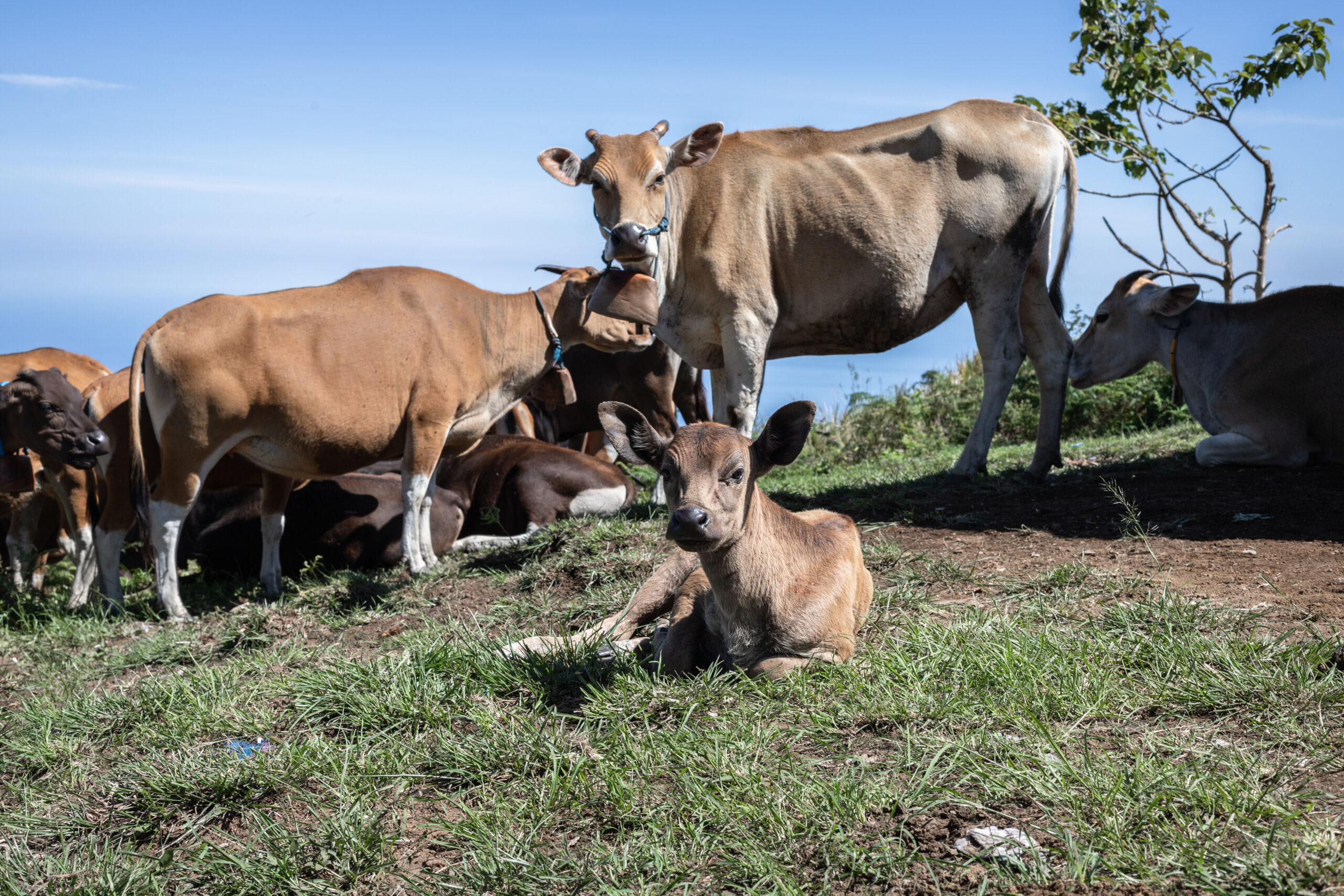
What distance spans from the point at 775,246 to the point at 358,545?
3882 mm

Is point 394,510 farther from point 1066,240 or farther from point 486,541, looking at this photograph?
point 1066,240

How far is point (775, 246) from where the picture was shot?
24.4 feet

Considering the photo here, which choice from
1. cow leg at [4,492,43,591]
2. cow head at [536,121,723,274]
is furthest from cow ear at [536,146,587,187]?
cow leg at [4,492,43,591]

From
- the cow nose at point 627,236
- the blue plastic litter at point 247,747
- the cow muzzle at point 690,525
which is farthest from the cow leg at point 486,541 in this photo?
the cow muzzle at point 690,525

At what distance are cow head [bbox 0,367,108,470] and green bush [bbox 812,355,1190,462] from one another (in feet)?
27.2

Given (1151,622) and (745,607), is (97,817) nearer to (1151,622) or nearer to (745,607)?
(745,607)

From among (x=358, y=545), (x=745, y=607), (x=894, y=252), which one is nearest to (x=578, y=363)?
(x=358, y=545)

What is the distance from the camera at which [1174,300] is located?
28.7 ft

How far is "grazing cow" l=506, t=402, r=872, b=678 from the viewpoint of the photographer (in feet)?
12.8

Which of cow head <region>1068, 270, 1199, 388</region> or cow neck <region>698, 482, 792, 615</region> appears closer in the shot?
cow neck <region>698, 482, 792, 615</region>

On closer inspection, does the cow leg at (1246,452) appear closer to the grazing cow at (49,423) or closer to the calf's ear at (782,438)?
the calf's ear at (782,438)

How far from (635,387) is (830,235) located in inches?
145

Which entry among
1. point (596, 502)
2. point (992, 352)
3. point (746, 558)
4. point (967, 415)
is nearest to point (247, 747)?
point (746, 558)

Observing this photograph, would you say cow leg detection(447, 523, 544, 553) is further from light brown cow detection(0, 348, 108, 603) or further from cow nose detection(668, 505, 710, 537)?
cow nose detection(668, 505, 710, 537)
